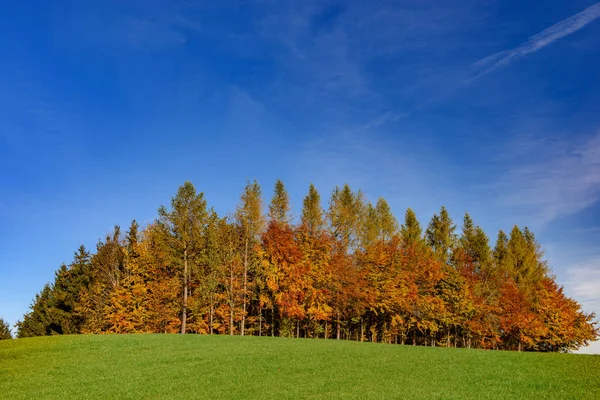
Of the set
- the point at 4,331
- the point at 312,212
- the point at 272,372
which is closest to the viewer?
the point at 272,372

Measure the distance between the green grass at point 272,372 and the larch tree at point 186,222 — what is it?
19.6 meters

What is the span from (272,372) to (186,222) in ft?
108

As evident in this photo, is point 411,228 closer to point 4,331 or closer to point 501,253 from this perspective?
point 501,253

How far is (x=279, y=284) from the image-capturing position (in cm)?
4738

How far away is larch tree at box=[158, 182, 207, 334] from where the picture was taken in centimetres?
5072

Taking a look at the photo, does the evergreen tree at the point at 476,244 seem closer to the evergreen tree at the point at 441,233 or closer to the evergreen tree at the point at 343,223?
the evergreen tree at the point at 441,233

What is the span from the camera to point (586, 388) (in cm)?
1867

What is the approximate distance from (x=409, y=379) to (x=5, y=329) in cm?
6796

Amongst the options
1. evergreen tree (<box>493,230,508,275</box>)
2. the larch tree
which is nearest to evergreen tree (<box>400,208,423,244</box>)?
evergreen tree (<box>493,230,508,275</box>)

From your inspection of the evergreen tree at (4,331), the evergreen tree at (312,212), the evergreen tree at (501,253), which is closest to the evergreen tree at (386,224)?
the evergreen tree at (312,212)

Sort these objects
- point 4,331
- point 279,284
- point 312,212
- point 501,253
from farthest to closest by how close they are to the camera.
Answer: point 501,253 → point 4,331 → point 312,212 → point 279,284

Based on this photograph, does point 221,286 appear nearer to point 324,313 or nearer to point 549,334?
point 324,313

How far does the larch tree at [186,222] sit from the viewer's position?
166 ft

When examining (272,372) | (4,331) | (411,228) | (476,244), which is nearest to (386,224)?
(411,228)
